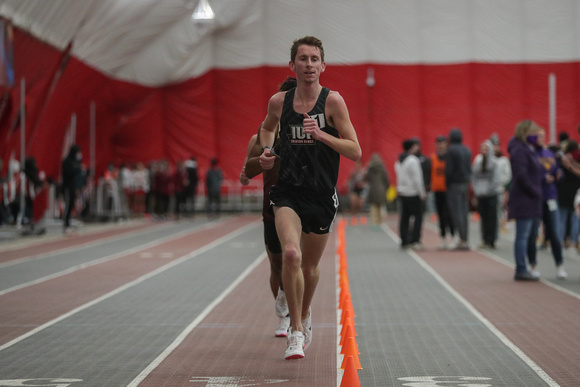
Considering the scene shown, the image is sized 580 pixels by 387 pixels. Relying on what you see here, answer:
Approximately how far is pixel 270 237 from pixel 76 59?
20663 mm

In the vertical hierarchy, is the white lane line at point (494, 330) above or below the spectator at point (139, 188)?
below

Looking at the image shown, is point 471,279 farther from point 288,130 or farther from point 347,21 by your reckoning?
point 347,21

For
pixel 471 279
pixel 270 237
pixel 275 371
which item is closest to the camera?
pixel 275 371

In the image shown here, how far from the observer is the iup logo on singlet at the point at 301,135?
671 centimetres

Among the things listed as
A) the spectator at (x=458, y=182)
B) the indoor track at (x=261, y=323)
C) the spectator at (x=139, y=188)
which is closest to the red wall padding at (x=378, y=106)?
the spectator at (x=139, y=188)

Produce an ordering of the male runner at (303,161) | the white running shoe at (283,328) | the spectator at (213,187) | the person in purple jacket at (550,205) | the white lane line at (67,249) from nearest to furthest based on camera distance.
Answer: the male runner at (303,161) < the white running shoe at (283,328) < the person in purple jacket at (550,205) < the white lane line at (67,249) < the spectator at (213,187)

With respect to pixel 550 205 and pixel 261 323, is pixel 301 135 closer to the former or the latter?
pixel 261 323

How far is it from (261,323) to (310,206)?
255 centimetres

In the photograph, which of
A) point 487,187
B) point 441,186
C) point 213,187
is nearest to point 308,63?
point 441,186

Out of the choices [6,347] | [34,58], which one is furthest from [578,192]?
[34,58]

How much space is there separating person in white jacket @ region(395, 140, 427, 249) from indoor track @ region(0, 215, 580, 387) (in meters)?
1.58

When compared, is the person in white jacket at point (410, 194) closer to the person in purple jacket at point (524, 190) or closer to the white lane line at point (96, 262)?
the white lane line at point (96, 262)

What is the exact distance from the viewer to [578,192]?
16.3 meters

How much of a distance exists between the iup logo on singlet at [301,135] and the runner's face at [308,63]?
0.88ft
